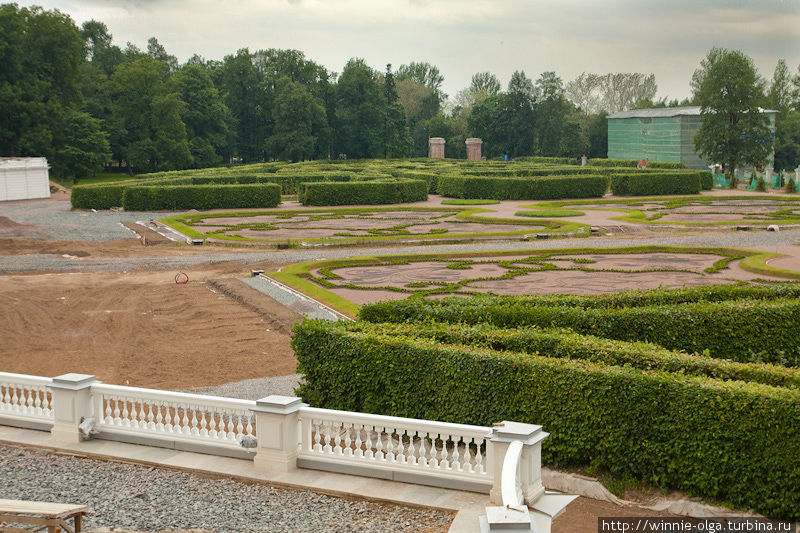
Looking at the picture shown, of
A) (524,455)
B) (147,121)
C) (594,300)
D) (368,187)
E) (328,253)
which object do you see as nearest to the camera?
(524,455)

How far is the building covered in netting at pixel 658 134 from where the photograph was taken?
9144 centimetres

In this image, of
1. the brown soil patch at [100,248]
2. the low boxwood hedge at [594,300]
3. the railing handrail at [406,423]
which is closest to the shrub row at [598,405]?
the railing handrail at [406,423]

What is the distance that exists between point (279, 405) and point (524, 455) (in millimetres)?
3704

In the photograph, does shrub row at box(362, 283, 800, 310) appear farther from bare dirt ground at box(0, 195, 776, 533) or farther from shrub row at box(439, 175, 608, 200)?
shrub row at box(439, 175, 608, 200)

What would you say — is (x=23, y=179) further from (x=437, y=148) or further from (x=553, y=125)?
(x=553, y=125)

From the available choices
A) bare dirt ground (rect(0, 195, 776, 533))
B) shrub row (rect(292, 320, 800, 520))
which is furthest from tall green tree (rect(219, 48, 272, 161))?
shrub row (rect(292, 320, 800, 520))

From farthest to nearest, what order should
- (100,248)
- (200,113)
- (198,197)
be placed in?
(200,113), (198,197), (100,248)

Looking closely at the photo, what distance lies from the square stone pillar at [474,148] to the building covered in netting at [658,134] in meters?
17.1

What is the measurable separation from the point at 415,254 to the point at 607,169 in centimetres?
4502

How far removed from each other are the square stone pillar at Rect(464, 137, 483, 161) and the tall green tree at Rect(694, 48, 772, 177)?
3869 cm

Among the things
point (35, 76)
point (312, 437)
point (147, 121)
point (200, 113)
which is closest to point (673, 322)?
point (312, 437)

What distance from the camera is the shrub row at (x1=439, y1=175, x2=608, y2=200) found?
60.8 metres

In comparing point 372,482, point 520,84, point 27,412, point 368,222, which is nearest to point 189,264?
point 368,222

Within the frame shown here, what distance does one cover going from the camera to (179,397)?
43.4 feet
